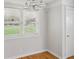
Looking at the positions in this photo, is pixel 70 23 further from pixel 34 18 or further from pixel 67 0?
pixel 34 18

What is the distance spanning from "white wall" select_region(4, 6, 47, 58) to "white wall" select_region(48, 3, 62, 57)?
6.6 inches

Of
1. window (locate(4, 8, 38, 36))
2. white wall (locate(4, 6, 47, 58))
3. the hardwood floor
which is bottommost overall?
the hardwood floor

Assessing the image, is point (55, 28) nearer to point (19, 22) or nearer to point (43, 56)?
point (43, 56)

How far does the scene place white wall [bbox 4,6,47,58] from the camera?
7.06 ft

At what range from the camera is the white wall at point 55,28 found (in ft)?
7.81

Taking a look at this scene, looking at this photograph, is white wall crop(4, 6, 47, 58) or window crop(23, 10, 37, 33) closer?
white wall crop(4, 6, 47, 58)

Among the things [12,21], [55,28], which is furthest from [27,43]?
Answer: [55,28]

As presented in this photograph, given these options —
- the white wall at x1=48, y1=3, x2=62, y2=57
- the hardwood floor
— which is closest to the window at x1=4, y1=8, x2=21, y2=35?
the hardwood floor

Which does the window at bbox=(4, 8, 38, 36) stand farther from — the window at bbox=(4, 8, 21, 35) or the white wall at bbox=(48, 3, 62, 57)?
the white wall at bbox=(48, 3, 62, 57)

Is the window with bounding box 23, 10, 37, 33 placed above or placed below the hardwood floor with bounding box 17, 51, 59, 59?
above

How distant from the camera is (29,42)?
2.42 meters

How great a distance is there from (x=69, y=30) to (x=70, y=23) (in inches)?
7.7

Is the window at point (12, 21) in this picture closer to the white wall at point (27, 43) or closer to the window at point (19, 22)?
the window at point (19, 22)
